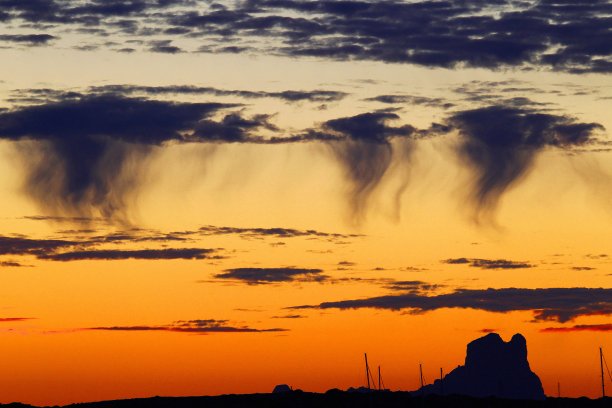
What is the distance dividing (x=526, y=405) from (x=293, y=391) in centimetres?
2429

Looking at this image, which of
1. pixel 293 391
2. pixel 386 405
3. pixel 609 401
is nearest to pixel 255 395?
pixel 293 391

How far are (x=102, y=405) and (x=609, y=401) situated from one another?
52.1 metres

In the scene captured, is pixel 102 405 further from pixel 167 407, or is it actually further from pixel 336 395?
pixel 336 395

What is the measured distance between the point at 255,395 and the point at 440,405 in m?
19.6

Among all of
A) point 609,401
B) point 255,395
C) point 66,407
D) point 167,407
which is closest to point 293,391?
point 255,395

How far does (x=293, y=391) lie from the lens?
5522 inches

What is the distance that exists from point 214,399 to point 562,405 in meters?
35.7

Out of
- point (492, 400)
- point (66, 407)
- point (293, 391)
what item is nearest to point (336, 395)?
point (293, 391)

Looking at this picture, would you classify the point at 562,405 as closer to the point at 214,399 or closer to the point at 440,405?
the point at 440,405

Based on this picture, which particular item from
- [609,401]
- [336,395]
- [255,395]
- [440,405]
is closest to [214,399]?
[255,395]

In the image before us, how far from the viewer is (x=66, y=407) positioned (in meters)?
139

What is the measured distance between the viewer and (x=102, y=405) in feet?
450

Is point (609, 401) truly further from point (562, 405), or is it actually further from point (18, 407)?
point (18, 407)

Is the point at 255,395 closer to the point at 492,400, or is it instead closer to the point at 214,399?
the point at 214,399
